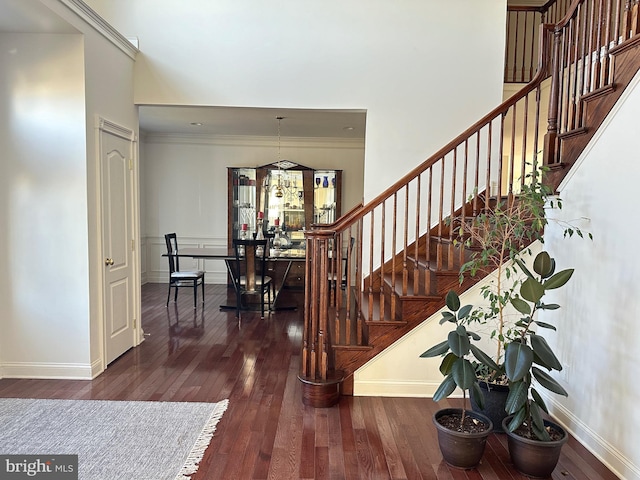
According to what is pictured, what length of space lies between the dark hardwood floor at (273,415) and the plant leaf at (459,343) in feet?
2.26

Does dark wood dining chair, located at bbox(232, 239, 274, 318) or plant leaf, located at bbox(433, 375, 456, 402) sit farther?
dark wood dining chair, located at bbox(232, 239, 274, 318)

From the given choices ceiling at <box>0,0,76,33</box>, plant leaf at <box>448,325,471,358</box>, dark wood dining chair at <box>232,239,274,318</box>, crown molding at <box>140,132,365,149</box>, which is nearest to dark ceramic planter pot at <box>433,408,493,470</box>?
plant leaf at <box>448,325,471,358</box>

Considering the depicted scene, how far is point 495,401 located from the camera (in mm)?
2455

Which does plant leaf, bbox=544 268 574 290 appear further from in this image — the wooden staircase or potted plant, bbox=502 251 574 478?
the wooden staircase

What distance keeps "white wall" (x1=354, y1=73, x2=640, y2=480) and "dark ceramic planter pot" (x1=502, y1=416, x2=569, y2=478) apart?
35cm

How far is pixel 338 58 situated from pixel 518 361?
316 cm

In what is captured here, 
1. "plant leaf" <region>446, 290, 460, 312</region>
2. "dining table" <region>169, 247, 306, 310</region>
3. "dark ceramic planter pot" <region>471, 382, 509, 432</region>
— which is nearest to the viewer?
"plant leaf" <region>446, 290, 460, 312</region>

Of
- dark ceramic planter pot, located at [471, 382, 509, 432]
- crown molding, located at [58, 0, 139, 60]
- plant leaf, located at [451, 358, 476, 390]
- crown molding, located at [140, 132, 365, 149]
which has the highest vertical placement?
crown molding, located at [58, 0, 139, 60]

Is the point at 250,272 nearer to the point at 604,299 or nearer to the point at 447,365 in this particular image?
the point at 447,365

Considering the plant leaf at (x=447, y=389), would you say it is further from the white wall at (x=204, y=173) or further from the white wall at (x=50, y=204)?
the white wall at (x=204, y=173)

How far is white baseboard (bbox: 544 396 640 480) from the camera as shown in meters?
2.06

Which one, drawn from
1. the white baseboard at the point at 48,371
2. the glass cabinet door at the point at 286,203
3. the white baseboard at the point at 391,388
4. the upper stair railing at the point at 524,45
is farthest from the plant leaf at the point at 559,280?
the glass cabinet door at the point at 286,203

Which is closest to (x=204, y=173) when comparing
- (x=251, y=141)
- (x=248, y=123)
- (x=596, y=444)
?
(x=251, y=141)

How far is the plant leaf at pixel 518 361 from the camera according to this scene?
6.43ft
